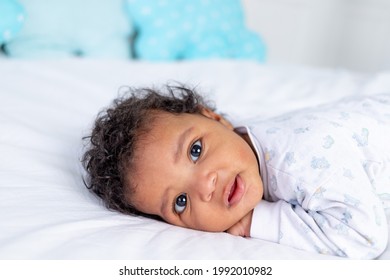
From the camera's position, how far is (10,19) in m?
1.61

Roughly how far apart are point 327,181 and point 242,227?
19cm

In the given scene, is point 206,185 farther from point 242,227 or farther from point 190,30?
point 190,30

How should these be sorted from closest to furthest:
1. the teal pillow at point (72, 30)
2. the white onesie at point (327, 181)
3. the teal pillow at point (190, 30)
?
the white onesie at point (327, 181) < the teal pillow at point (72, 30) < the teal pillow at point (190, 30)

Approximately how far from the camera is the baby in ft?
3.29

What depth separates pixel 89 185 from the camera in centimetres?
115

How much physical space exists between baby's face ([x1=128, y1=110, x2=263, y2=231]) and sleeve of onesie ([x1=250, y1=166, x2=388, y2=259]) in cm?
7

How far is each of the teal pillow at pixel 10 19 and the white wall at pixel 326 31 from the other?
4.22 feet

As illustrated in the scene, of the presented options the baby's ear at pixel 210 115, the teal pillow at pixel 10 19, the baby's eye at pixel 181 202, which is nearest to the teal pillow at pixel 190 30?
the teal pillow at pixel 10 19

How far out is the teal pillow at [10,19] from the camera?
1590 millimetres

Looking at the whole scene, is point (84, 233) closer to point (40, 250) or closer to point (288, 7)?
point (40, 250)

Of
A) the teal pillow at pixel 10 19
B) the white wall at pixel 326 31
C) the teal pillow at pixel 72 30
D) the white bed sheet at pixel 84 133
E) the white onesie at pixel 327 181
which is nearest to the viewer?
the white bed sheet at pixel 84 133

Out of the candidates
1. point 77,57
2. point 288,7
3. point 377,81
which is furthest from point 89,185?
point 288,7

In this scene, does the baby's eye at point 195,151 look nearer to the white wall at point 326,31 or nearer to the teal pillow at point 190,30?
the teal pillow at point 190,30

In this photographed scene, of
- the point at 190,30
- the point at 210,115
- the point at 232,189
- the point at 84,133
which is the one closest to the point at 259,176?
the point at 232,189
